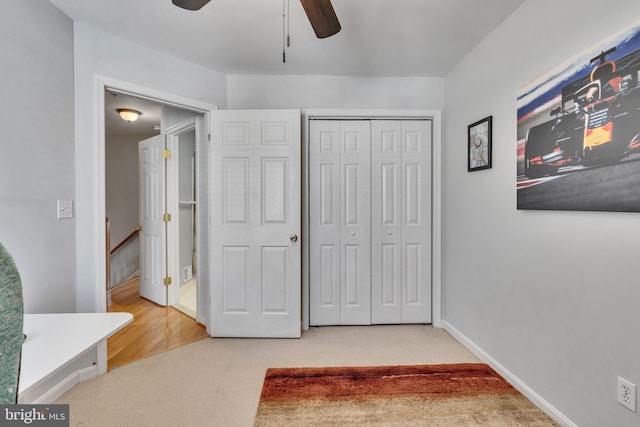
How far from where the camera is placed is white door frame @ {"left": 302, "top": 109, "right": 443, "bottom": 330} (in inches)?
107

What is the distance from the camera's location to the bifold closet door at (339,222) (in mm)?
2762

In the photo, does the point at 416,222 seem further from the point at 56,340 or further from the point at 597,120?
the point at 56,340

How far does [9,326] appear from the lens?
0.40 m

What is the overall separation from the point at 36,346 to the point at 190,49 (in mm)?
2208

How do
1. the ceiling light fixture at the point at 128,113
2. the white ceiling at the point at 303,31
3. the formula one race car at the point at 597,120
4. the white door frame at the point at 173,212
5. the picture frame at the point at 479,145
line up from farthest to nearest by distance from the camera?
the ceiling light fixture at the point at 128,113 < the white door frame at the point at 173,212 < the picture frame at the point at 479,145 < the white ceiling at the point at 303,31 < the formula one race car at the point at 597,120

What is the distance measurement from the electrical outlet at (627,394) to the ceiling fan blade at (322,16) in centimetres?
202

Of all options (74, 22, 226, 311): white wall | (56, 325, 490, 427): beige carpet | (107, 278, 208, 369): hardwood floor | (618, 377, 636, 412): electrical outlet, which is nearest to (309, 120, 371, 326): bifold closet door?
(56, 325, 490, 427): beige carpet

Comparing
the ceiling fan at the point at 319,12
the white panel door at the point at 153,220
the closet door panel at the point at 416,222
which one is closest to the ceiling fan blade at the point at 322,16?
the ceiling fan at the point at 319,12

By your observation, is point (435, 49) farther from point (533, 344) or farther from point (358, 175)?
point (533, 344)

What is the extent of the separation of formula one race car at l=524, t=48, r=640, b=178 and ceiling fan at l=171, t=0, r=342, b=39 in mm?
1199

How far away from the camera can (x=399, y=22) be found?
1.95 metres

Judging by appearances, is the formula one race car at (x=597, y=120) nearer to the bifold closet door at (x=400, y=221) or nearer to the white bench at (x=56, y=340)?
the bifold closet door at (x=400, y=221)

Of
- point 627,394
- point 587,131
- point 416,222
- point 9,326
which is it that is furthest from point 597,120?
point 9,326

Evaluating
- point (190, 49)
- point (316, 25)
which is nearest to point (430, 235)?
point (316, 25)
